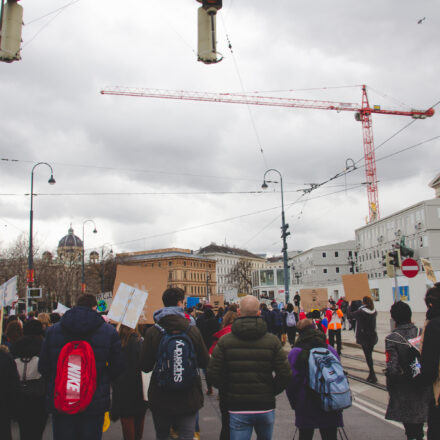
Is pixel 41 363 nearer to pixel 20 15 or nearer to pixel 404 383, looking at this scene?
pixel 20 15

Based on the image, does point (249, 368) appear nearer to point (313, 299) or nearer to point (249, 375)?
point (249, 375)

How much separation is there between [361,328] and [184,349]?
309 inches

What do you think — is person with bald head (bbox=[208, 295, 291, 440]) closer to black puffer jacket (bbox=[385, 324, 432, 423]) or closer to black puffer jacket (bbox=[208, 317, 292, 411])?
black puffer jacket (bbox=[208, 317, 292, 411])

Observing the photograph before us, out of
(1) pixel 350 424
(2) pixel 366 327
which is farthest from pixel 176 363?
(2) pixel 366 327

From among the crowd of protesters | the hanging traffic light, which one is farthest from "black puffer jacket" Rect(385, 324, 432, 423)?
the hanging traffic light

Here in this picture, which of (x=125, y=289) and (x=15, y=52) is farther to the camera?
(x=125, y=289)

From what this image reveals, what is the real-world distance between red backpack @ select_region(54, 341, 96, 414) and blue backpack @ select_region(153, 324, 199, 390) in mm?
603

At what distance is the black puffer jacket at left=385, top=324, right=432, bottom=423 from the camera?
5.51 m

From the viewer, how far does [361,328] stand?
37.5 ft

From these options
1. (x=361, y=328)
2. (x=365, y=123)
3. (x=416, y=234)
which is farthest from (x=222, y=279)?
(x=361, y=328)

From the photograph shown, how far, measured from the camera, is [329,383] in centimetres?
481

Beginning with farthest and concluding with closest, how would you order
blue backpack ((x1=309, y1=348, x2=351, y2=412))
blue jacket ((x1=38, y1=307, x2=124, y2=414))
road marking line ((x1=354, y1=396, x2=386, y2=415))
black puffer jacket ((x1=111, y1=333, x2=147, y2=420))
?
road marking line ((x1=354, y1=396, x2=386, y2=415))
black puffer jacket ((x1=111, y1=333, x2=147, y2=420))
blue backpack ((x1=309, y1=348, x2=351, y2=412))
blue jacket ((x1=38, y1=307, x2=124, y2=414))

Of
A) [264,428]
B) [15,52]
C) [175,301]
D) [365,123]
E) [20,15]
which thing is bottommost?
[264,428]

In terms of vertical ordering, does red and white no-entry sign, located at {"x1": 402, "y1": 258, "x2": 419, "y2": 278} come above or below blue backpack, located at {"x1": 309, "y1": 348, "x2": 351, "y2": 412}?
above
